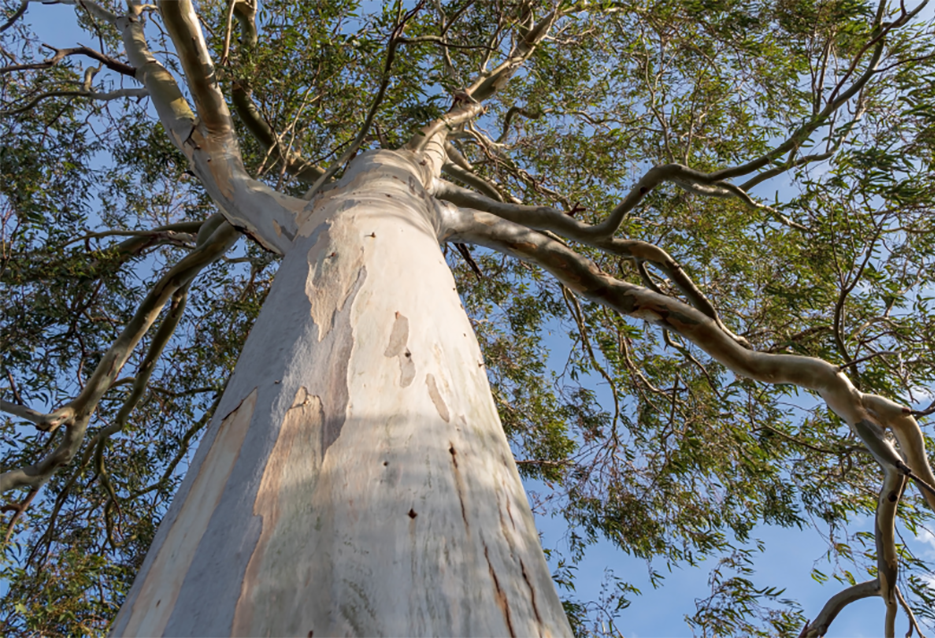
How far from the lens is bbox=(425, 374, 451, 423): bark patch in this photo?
3.03 ft

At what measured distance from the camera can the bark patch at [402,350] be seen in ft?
3.19

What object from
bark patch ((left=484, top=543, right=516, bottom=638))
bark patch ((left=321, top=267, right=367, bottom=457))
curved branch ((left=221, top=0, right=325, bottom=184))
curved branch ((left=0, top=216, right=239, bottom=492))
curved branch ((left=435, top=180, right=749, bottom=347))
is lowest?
bark patch ((left=484, top=543, right=516, bottom=638))

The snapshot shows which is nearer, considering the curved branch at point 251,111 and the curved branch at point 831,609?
the curved branch at point 831,609

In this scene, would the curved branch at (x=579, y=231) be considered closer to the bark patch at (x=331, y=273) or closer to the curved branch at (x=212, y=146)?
the curved branch at (x=212, y=146)

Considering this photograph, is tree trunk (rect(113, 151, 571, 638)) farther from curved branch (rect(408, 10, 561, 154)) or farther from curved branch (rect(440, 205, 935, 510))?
curved branch (rect(408, 10, 561, 154))

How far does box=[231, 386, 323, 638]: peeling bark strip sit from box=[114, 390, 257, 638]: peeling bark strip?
83 mm

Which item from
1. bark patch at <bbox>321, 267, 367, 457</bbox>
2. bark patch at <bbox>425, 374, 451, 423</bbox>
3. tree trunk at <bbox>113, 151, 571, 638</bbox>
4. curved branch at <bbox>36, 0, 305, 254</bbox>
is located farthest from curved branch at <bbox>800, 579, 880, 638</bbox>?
curved branch at <bbox>36, 0, 305, 254</bbox>

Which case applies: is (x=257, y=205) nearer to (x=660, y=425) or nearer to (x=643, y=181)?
(x=643, y=181)

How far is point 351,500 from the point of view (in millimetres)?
723

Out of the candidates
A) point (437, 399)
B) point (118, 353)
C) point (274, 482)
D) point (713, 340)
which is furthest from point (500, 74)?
point (274, 482)

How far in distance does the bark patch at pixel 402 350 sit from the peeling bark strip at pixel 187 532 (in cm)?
26

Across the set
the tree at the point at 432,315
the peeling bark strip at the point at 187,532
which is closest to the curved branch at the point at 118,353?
the tree at the point at 432,315

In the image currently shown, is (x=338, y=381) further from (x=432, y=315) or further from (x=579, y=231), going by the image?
(x=579, y=231)

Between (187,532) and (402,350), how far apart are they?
46cm
